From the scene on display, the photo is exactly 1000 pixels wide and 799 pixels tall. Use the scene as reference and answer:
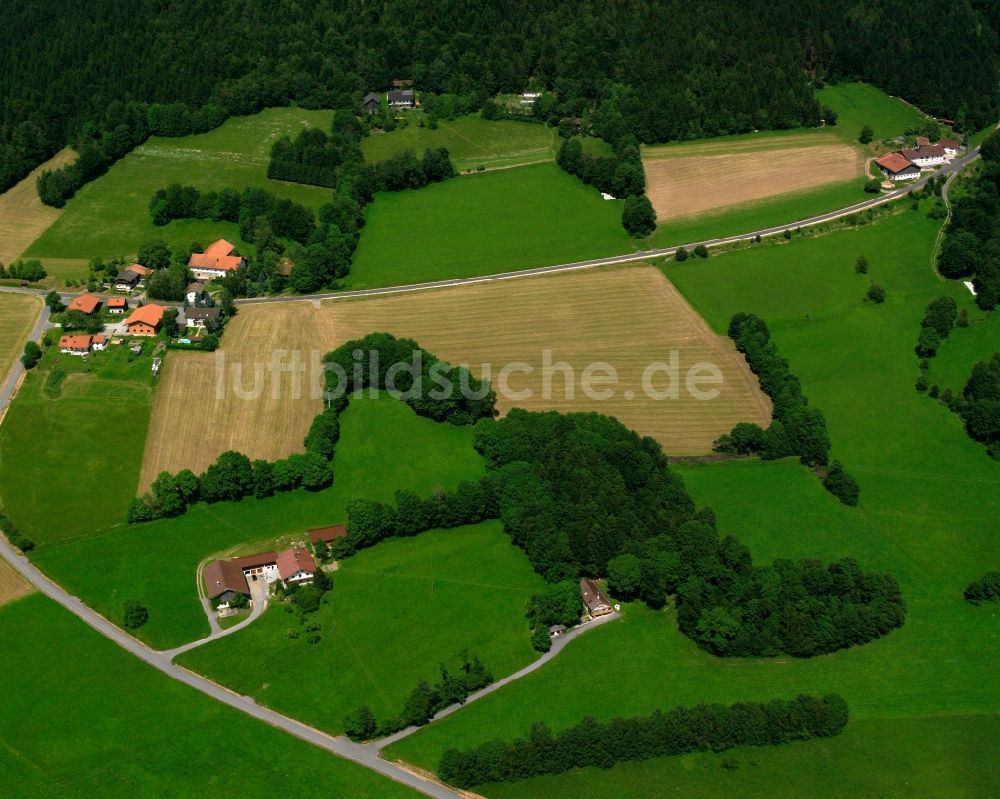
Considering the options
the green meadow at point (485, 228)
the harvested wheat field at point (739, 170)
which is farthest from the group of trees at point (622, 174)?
A: the harvested wheat field at point (739, 170)

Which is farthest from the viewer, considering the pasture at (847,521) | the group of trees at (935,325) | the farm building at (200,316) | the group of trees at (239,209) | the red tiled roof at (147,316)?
the group of trees at (239,209)

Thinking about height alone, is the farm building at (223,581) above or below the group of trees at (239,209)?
below

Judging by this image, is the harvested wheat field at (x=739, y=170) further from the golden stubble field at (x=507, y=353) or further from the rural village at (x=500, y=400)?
the golden stubble field at (x=507, y=353)

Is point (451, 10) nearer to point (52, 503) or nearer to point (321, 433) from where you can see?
point (321, 433)

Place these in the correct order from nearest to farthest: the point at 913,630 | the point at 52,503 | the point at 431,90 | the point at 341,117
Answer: the point at 913,630 < the point at 52,503 < the point at 341,117 < the point at 431,90

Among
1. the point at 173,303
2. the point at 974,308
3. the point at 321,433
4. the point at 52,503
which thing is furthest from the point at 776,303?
the point at 52,503

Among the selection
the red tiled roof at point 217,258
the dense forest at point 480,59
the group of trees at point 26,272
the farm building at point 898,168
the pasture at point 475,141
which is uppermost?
the dense forest at point 480,59
